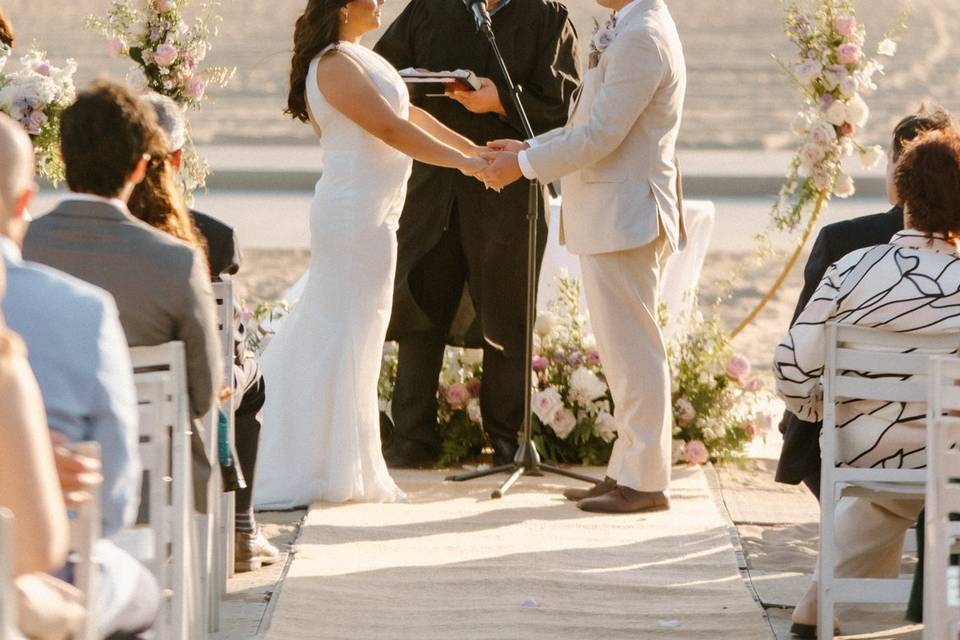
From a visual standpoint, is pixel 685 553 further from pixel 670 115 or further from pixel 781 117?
pixel 781 117

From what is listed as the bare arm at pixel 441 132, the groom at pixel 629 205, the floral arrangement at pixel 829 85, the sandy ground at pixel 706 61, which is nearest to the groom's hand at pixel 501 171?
the groom at pixel 629 205

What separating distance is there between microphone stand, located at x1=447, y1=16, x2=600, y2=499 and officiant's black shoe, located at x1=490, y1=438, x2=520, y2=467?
0.14 meters

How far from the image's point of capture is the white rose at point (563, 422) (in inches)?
253

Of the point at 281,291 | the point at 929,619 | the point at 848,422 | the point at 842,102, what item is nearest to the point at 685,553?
the point at 848,422

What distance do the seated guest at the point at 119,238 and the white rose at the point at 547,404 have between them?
2.93 meters

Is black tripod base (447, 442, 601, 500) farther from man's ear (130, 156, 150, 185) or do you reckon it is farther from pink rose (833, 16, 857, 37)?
man's ear (130, 156, 150, 185)

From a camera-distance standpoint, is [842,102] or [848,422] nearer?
[848,422]

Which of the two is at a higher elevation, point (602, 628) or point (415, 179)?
point (415, 179)

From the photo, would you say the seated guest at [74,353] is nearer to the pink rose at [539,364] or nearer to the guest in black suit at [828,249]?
the guest in black suit at [828,249]

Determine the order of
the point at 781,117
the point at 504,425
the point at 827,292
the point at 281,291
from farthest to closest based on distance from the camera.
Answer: the point at 781,117, the point at 281,291, the point at 504,425, the point at 827,292

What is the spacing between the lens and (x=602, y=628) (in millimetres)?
4383

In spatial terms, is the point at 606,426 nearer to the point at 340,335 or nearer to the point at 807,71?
the point at 340,335

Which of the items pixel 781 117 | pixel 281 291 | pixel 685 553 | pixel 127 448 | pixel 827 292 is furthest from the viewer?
pixel 781 117

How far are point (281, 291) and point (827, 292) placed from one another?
7.79 metres
